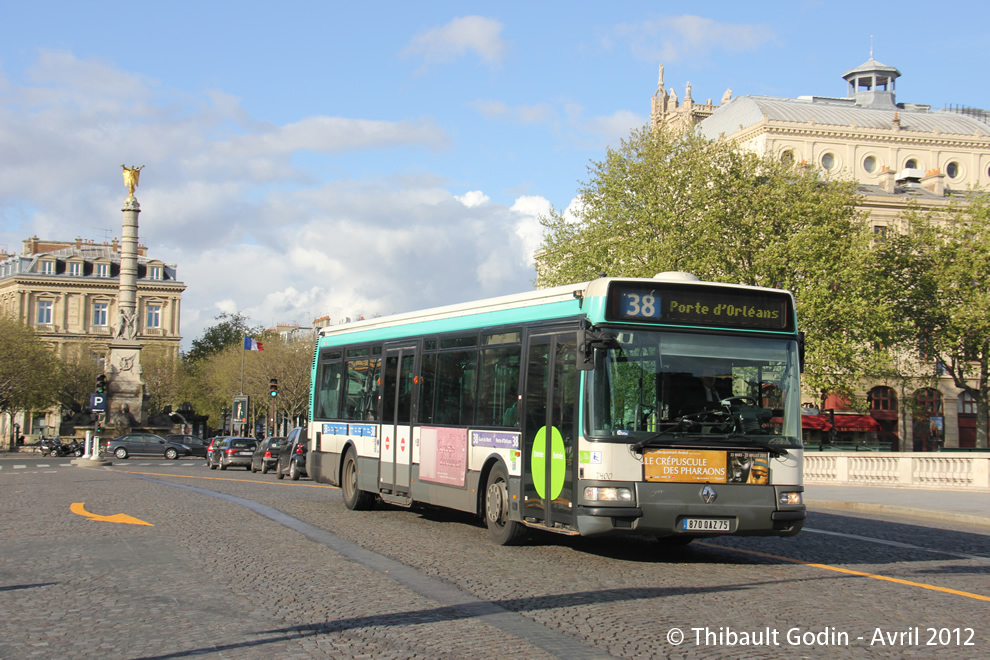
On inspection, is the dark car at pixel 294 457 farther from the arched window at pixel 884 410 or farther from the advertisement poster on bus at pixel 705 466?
the arched window at pixel 884 410

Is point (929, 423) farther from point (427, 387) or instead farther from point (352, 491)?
point (427, 387)

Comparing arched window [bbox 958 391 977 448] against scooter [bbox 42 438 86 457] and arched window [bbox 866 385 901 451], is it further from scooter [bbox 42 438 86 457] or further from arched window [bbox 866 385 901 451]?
scooter [bbox 42 438 86 457]

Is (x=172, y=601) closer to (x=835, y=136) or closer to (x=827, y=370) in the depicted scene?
(x=827, y=370)

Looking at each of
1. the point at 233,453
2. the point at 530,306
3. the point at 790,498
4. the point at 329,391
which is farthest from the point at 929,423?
the point at 790,498

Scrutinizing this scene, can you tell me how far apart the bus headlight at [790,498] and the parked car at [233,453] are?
3518 centimetres

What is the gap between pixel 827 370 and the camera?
140 ft

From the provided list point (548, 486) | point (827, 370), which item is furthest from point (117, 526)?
point (827, 370)

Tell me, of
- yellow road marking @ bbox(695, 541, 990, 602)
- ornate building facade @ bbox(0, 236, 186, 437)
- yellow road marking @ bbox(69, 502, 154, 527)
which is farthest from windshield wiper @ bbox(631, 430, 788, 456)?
ornate building facade @ bbox(0, 236, 186, 437)

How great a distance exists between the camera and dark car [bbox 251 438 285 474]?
3909 centimetres

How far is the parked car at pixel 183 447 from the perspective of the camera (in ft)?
198

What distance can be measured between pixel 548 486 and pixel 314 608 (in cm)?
388

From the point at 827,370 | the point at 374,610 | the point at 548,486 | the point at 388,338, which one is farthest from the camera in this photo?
the point at 827,370

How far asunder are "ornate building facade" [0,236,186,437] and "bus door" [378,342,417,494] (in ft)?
339

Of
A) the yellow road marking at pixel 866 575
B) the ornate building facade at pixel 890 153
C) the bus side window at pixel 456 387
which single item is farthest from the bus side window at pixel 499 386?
the ornate building facade at pixel 890 153
